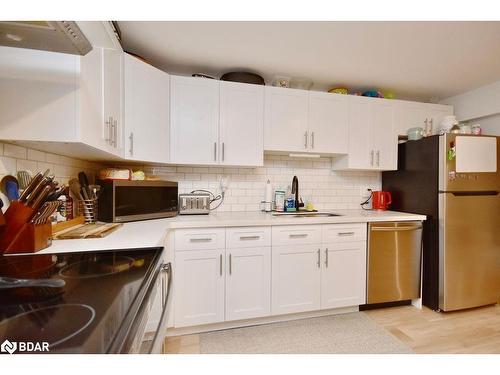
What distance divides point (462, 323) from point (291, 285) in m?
1.47

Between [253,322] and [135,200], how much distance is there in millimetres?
1341

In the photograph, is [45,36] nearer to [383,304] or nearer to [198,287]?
[198,287]

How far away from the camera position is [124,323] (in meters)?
0.50

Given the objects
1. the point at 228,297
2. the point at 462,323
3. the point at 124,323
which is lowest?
the point at 462,323

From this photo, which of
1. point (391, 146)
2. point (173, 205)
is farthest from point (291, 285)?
point (391, 146)

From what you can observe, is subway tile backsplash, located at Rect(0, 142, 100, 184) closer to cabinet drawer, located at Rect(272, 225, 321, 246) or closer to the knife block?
the knife block

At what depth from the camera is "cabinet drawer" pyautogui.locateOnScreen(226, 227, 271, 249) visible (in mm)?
1786

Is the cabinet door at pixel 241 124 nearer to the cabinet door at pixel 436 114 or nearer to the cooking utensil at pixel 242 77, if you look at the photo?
the cooking utensil at pixel 242 77

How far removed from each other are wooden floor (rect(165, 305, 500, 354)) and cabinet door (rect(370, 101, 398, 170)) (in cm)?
139

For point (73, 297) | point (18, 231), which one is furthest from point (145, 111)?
point (73, 297)

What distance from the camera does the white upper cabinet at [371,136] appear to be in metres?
2.38

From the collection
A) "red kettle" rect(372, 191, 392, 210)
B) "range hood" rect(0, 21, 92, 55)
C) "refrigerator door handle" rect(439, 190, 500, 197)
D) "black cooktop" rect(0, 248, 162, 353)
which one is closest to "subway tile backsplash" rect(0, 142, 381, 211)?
"red kettle" rect(372, 191, 392, 210)

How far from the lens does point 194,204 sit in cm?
210
